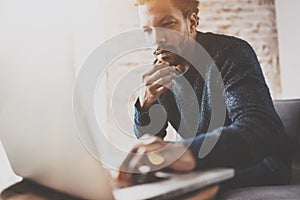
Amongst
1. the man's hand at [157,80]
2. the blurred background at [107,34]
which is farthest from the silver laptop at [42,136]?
the man's hand at [157,80]

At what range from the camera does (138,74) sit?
1.36 m

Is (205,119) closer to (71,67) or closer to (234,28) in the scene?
(234,28)

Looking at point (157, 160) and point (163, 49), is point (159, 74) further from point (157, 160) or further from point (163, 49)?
point (157, 160)

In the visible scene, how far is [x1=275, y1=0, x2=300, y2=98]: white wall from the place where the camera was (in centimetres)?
144

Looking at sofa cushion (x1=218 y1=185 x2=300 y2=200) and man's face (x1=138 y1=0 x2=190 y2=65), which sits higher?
man's face (x1=138 y1=0 x2=190 y2=65)

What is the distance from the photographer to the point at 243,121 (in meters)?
1.30

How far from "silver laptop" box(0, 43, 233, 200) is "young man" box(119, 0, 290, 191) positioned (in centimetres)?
9

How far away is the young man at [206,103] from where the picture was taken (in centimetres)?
128

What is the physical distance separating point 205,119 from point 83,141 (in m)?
0.46

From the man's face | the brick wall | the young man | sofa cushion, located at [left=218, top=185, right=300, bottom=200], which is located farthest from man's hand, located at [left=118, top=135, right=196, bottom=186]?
the brick wall

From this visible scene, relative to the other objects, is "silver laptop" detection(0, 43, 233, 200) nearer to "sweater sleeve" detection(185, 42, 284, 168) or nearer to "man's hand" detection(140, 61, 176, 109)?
"sweater sleeve" detection(185, 42, 284, 168)

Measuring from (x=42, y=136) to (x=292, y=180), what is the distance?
0.94m

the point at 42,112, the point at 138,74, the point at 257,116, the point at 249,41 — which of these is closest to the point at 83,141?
the point at 42,112

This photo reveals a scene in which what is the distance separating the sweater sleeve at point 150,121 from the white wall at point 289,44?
0.54 metres
